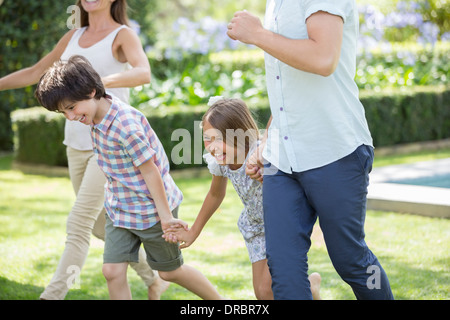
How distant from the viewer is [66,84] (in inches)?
113

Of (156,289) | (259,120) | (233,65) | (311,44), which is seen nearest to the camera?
(311,44)

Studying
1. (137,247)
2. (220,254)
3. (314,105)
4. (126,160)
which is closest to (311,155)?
(314,105)

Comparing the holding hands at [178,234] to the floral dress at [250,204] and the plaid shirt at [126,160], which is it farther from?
the floral dress at [250,204]

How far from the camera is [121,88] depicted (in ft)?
11.6

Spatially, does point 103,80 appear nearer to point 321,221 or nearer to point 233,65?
point 321,221

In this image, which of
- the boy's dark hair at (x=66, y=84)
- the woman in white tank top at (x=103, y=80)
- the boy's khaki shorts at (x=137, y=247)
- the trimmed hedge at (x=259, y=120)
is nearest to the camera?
the boy's dark hair at (x=66, y=84)

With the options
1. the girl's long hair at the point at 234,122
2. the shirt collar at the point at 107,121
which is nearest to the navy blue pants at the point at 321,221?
the girl's long hair at the point at 234,122

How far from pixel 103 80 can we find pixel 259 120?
4.96 metres

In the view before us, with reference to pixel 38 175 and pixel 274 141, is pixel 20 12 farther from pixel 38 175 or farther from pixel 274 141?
pixel 274 141

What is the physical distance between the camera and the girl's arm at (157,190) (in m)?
2.97

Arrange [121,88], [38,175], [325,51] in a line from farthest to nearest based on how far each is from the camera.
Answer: [38,175] < [121,88] < [325,51]

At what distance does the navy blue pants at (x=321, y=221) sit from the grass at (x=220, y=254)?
4.27 ft

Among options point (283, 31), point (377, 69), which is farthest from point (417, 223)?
point (377, 69)
